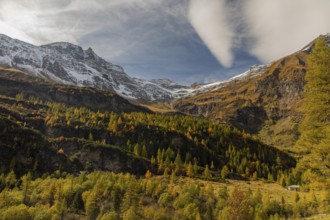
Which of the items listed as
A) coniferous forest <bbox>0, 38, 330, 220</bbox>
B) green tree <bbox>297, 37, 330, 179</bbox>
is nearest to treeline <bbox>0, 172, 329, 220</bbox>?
coniferous forest <bbox>0, 38, 330, 220</bbox>

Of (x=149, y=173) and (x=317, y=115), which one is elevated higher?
(x=317, y=115)

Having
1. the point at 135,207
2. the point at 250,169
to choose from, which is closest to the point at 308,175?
the point at 135,207

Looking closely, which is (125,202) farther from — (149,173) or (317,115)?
(317,115)

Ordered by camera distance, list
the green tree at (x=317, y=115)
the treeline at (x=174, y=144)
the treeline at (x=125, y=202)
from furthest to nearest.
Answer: the treeline at (x=174, y=144) < the treeline at (x=125, y=202) < the green tree at (x=317, y=115)

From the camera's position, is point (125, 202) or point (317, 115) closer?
point (317, 115)

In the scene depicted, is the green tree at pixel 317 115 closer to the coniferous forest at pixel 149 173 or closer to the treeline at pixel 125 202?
the coniferous forest at pixel 149 173

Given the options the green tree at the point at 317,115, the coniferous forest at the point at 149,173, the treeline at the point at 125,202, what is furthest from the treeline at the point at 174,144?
the green tree at the point at 317,115

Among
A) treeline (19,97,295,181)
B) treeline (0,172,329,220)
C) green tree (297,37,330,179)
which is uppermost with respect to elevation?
treeline (19,97,295,181)

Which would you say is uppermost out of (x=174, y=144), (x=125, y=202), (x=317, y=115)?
(x=174, y=144)

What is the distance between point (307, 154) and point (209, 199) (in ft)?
212

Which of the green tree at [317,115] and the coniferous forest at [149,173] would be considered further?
the coniferous forest at [149,173]

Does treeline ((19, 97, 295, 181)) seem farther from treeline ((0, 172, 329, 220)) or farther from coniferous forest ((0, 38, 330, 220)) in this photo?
treeline ((0, 172, 329, 220))

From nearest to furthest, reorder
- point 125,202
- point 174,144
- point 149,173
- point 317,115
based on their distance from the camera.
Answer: point 317,115
point 125,202
point 149,173
point 174,144

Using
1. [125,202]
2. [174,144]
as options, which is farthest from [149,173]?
[174,144]
